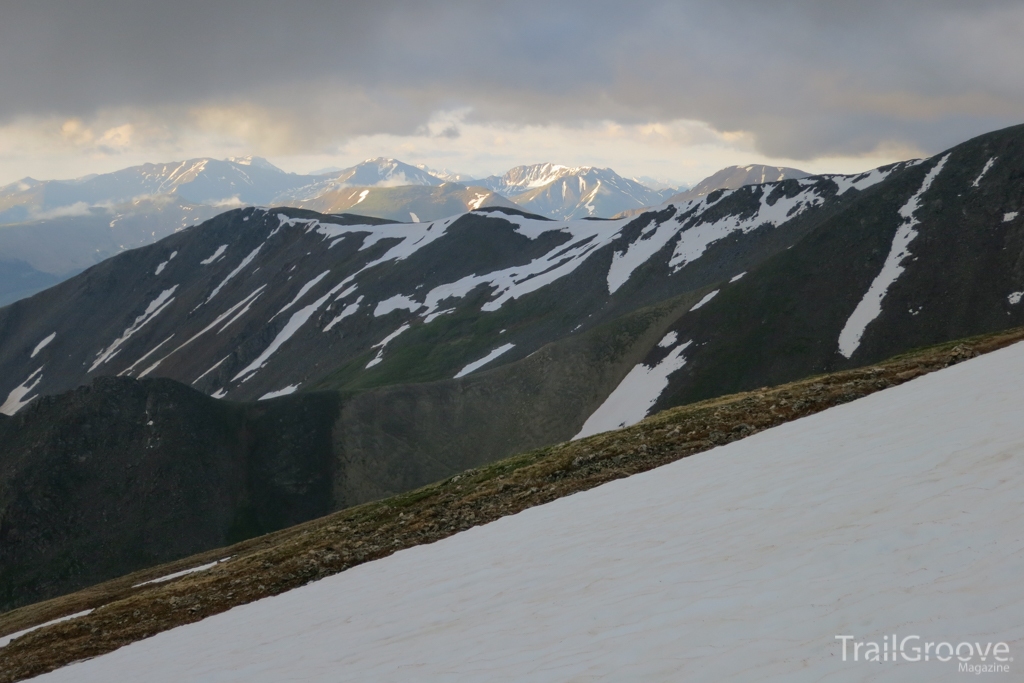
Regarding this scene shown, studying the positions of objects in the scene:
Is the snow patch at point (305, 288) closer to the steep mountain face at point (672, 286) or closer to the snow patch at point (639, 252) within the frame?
the steep mountain face at point (672, 286)

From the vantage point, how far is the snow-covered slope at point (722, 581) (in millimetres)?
8461

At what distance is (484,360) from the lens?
120m

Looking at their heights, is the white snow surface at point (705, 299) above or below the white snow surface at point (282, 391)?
below

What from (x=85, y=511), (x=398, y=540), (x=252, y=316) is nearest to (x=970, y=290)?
(x=398, y=540)

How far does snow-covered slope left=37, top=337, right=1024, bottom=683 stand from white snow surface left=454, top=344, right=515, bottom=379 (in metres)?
93.9

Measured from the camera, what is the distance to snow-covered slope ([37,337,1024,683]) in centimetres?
846

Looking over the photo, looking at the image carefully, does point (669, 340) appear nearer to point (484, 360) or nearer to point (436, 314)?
point (484, 360)

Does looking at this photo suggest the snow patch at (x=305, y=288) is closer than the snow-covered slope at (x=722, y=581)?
No

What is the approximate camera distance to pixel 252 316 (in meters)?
181

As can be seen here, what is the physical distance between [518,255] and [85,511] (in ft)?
388

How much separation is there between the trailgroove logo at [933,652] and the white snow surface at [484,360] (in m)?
110

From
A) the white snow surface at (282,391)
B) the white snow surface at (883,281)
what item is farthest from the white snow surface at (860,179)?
the white snow surface at (282,391)

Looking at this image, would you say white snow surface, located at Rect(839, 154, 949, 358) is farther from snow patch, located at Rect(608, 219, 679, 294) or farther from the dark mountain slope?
snow patch, located at Rect(608, 219, 679, 294)

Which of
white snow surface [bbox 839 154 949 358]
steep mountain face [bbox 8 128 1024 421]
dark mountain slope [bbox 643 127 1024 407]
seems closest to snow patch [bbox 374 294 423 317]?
steep mountain face [bbox 8 128 1024 421]
